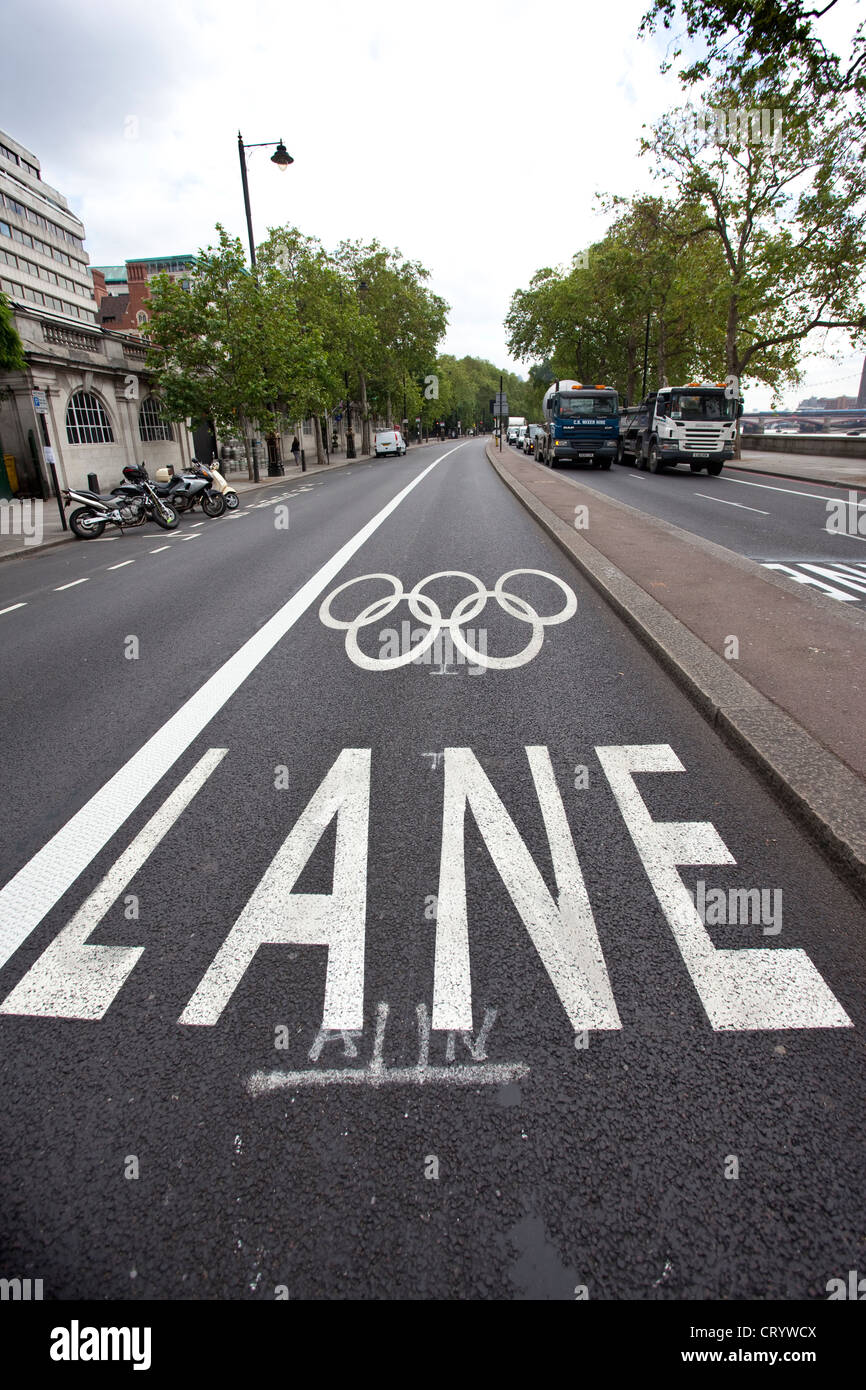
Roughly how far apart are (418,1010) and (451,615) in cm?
521

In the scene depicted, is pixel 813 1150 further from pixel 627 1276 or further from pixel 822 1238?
pixel 627 1276

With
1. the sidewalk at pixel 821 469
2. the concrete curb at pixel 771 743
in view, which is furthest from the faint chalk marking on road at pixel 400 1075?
the sidewalk at pixel 821 469

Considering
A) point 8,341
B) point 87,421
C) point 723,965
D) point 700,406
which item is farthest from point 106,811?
point 87,421

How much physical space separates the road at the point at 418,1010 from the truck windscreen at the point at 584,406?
26863mm

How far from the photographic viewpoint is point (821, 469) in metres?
26.2

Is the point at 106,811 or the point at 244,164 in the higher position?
the point at 244,164

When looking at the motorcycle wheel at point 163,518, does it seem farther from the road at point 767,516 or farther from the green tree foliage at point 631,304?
the green tree foliage at point 631,304

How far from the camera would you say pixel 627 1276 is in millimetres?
1651

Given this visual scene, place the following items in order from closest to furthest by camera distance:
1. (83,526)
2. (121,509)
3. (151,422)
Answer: (83,526), (121,509), (151,422)

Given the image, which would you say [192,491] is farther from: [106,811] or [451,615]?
[106,811]

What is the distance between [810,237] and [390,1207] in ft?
120

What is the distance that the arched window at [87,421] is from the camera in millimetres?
24312

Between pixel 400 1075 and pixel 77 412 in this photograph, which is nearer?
pixel 400 1075
